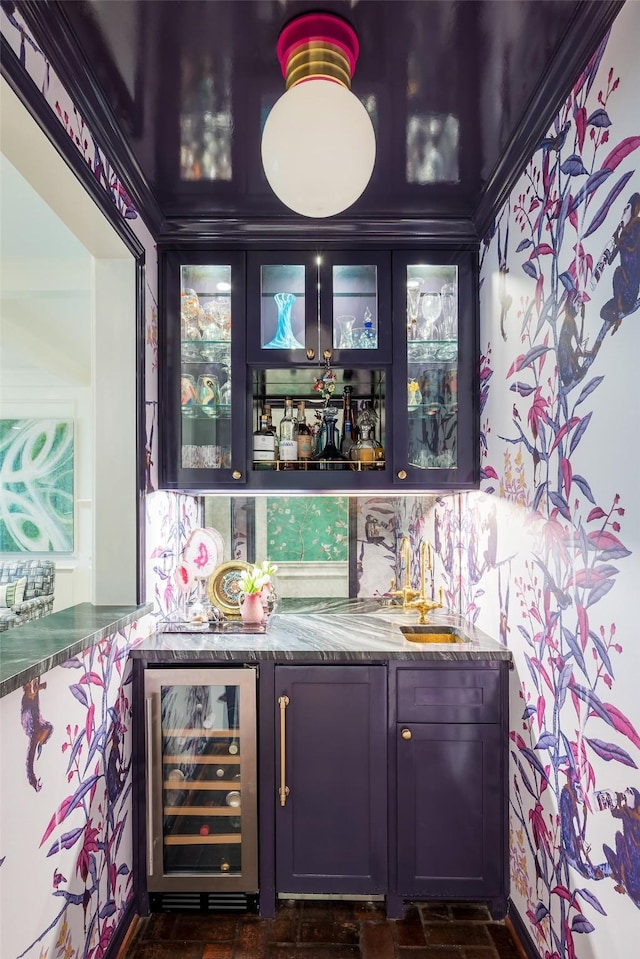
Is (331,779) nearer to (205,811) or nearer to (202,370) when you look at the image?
(205,811)

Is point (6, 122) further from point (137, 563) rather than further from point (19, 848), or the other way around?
point (19, 848)

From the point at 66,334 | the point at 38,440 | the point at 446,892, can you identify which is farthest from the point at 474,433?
the point at 38,440

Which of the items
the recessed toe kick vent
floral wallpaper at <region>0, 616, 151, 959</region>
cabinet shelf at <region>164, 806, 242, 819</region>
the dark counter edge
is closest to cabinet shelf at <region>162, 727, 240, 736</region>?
floral wallpaper at <region>0, 616, 151, 959</region>

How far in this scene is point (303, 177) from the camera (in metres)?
1.17

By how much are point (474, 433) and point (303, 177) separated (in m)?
1.32

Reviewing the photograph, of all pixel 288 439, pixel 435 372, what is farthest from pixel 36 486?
pixel 435 372

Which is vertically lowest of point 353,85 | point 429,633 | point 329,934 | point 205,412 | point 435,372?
point 329,934

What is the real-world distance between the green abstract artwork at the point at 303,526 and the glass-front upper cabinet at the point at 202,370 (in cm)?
53

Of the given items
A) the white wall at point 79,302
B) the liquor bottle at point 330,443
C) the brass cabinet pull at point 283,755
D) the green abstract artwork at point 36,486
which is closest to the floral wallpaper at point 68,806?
the white wall at point 79,302

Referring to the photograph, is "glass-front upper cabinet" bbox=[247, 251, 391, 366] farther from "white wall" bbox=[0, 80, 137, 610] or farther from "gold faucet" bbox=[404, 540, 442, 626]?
"gold faucet" bbox=[404, 540, 442, 626]

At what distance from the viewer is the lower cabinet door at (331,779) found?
189 centimetres

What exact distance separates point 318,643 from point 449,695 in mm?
478

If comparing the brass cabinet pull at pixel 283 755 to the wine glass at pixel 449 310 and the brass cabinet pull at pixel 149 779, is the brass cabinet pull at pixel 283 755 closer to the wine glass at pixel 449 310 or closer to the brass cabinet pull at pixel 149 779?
the brass cabinet pull at pixel 149 779

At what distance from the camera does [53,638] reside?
1453 mm
